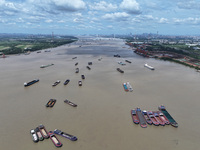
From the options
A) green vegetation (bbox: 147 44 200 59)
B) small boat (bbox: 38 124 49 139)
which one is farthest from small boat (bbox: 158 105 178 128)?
green vegetation (bbox: 147 44 200 59)

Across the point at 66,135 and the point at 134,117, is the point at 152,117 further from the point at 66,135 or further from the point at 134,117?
the point at 66,135

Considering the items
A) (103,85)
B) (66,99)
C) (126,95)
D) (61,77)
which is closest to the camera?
(66,99)

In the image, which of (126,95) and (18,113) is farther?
(126,95)

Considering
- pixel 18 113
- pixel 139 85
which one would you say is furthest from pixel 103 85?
pixel 18 113

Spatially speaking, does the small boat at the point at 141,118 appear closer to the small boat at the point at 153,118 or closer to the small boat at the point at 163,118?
the small boat at the point at 153,118

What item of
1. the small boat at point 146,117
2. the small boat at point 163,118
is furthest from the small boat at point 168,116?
the small boat at point 146,117

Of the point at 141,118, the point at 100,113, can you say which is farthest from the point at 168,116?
the point at 100,113

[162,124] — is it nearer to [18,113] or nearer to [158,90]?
[158,90]
